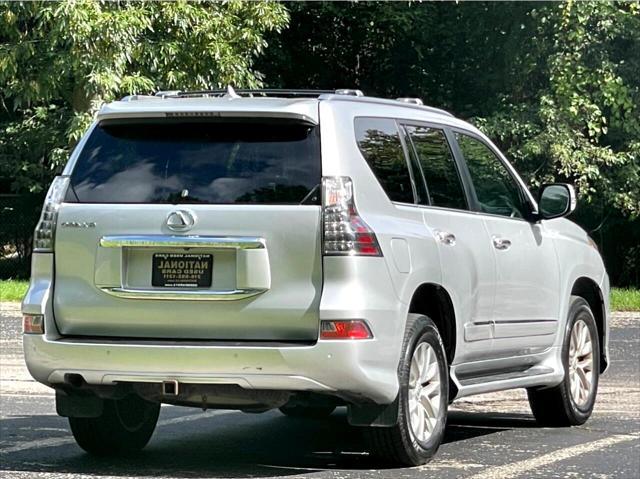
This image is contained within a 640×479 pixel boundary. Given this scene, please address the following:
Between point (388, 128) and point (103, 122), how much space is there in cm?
153

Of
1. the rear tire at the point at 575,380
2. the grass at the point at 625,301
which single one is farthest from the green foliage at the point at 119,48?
the rear tire at the point at 575,380

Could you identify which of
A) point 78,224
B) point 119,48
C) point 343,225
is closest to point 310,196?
point 343,225

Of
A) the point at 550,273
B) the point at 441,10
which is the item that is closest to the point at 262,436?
the point at 550,273

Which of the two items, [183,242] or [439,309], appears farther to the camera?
[439,309]

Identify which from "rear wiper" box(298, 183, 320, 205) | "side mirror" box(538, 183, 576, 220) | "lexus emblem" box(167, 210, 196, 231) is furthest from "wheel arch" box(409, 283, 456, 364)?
"side mirror" box(538, 183, 576, 220)

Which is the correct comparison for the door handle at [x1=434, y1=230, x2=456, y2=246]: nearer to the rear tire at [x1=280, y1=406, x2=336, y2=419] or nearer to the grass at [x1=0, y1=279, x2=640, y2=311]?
the rear tire at [x1=280, y1=406, x2=336, y2=419]

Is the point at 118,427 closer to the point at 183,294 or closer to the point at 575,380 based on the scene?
the point at 183,294

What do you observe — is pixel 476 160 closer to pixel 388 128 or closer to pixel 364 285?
pixel 388 128

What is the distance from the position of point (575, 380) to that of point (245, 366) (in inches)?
136

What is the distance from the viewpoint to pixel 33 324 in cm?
784

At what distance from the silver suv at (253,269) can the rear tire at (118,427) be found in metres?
0.02

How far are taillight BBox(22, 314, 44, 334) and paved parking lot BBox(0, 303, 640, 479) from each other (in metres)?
0.72

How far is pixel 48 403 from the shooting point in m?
11.4

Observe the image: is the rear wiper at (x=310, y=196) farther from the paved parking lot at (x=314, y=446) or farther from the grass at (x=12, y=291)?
the grass at (x=12, y=291)
